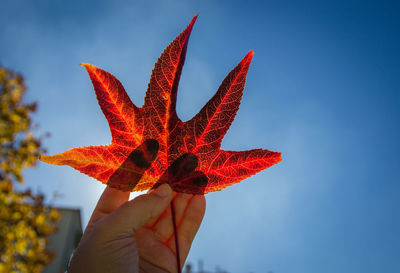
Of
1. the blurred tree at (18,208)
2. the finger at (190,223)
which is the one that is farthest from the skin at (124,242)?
the blurred tree at (18,208)

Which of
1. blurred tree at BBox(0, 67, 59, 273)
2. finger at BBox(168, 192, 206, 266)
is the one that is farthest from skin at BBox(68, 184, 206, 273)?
blurred tree at BBox(0, 67, 59, 273)

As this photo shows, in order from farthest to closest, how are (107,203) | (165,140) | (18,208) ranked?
(18,208)
(107,203)
(165,140)

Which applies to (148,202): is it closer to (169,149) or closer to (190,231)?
(169,149)

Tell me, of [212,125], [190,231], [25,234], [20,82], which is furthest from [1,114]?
[212,125]

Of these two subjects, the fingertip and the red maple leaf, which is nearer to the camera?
the red maple leaf

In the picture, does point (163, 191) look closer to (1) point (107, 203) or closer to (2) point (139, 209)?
(2) point (139, 209)

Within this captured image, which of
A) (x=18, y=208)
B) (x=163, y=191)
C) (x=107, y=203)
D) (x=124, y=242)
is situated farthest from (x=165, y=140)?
(x=18, y=208)

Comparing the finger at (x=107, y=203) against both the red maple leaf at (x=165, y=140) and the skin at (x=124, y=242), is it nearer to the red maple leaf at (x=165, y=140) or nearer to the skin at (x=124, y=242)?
the skin at (x=124, y=242)

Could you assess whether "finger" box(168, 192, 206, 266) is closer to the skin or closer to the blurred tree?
the skin
